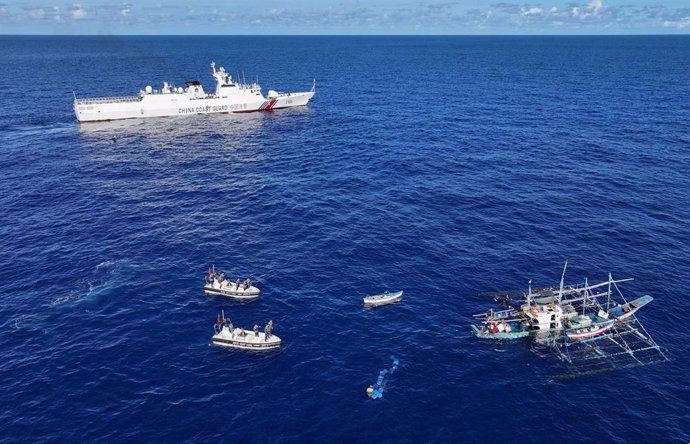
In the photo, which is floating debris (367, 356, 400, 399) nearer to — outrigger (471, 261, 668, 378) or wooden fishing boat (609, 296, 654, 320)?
outrigger (471, 261, 668, 378)

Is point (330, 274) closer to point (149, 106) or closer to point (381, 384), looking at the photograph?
point (381, 384)

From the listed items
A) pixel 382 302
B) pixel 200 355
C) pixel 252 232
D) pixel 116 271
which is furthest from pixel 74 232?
pixel 382 302

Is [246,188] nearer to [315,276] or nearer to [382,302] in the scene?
[315,276]

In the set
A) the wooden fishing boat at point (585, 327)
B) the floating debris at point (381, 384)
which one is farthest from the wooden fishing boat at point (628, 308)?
the floating debris at point (381, 384)

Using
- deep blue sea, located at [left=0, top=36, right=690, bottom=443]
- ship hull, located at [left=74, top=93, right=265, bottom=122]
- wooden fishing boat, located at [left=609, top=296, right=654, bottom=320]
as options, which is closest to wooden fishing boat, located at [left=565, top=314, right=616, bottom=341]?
wooden fishing boat, located at [left=609, top=296, right=654, bottom=320]

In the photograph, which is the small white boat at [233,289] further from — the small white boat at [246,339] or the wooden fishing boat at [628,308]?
the wooden fishing boat at [628,308]

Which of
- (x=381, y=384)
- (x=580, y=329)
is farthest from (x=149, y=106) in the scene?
(x=580, y=329)
